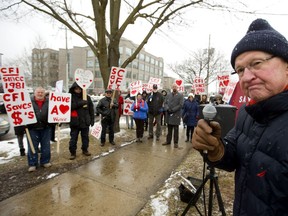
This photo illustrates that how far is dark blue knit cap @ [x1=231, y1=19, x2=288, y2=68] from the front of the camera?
1.02 meters

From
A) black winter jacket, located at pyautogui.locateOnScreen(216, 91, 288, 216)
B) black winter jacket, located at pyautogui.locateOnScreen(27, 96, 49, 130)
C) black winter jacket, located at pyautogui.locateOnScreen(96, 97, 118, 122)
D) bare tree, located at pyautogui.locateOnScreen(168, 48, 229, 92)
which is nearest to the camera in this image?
black winter jacket, located at pyautogui.locateOnScreen(216, 91, 288, 216)

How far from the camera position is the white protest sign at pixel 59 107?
468 cm

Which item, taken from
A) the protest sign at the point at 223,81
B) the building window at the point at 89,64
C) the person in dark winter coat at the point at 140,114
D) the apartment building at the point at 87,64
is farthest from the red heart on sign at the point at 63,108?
the building window at the point at 89,64

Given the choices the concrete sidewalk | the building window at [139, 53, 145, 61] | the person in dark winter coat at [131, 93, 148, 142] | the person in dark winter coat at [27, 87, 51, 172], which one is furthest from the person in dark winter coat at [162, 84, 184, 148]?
the building window at [139, 53, 145, 61]

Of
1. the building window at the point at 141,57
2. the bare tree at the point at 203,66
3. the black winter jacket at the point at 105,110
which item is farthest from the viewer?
the building window at the point at 141,57

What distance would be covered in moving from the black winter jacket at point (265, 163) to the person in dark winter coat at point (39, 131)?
4.44 metres

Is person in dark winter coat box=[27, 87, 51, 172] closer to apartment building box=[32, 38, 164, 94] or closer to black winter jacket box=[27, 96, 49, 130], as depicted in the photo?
black winter jacket box=[27, 96, 49, 130]

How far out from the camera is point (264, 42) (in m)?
1.05

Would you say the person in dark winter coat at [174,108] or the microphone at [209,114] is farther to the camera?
the person in dark winter coat at [174,108]

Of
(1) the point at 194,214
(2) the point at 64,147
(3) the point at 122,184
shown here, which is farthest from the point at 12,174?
(1) the point at 194,214

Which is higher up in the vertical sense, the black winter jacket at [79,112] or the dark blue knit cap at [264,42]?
the dark blue knit cap at [264,42]

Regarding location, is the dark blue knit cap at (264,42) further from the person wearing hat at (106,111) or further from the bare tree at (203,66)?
the bare tree at (203,66)

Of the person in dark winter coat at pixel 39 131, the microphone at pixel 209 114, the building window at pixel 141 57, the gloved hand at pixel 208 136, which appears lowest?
the person in dark winter coat at pixel 39 131

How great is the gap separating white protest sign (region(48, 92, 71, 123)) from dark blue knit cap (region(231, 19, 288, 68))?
4.52 m
